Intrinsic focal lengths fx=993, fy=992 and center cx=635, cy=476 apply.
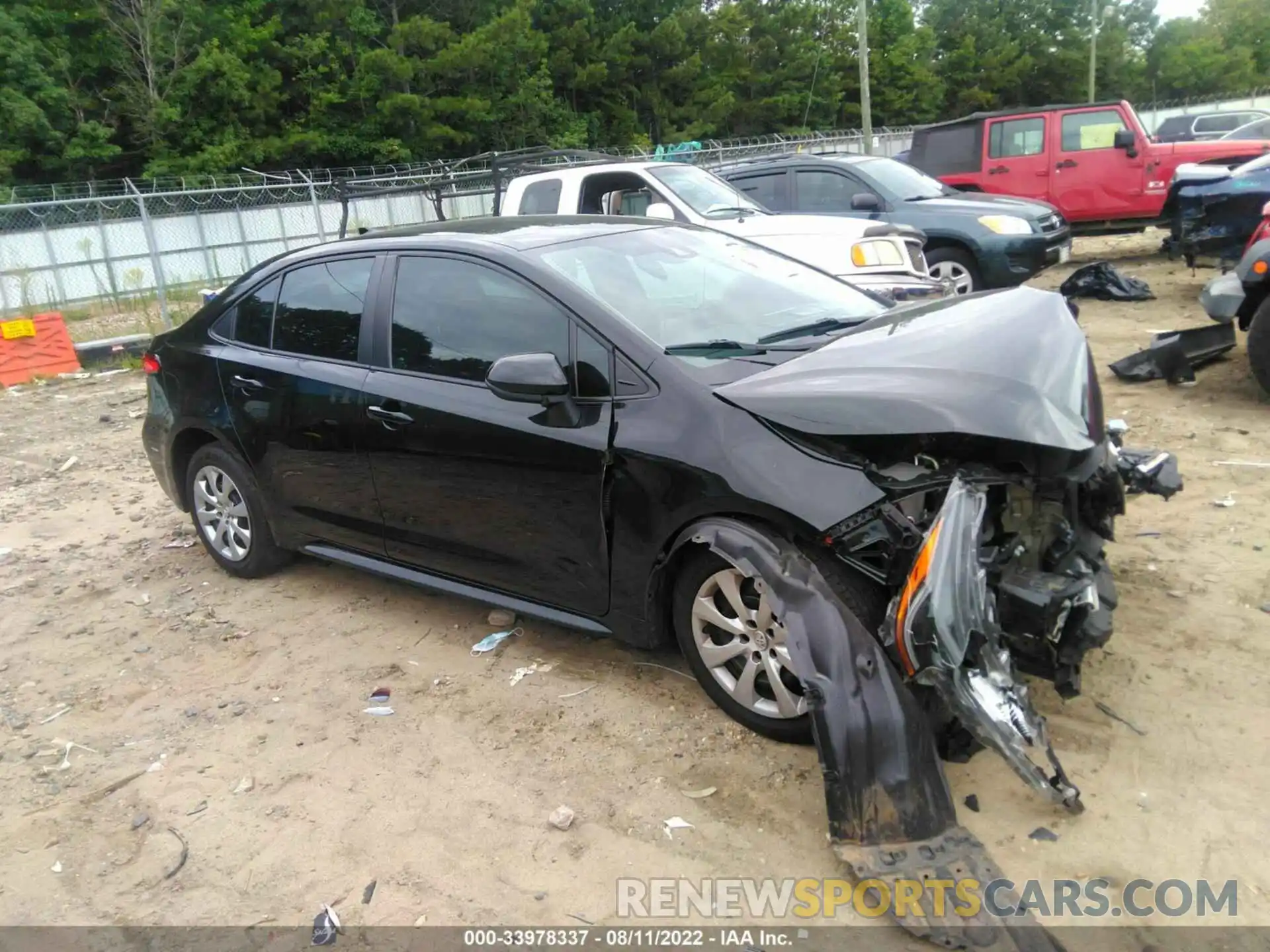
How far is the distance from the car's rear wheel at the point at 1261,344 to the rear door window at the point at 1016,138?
7.97 metres

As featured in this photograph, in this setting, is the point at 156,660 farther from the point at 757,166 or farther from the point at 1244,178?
the point at 1244,178

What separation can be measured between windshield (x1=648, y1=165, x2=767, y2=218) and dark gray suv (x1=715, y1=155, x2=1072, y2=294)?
1.10m

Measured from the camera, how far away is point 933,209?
10.1m

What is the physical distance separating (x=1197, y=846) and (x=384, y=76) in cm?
4076

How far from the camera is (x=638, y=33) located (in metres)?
45.5

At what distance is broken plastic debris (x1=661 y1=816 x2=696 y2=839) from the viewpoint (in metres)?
3.03

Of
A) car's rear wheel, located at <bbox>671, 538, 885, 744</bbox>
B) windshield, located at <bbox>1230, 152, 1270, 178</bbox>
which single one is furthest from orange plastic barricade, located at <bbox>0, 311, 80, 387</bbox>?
windshield, located at <bbox>1230, 152, 1270, 178</bbox>

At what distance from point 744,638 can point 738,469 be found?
0.58 m

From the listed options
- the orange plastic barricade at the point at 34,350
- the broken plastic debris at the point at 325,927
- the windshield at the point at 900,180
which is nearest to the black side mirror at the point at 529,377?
the broken plastic debris at the point at 325,927

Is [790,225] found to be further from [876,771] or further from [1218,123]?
[1218,123]

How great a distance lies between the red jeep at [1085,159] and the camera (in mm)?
12875

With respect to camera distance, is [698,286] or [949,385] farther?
[698,286]

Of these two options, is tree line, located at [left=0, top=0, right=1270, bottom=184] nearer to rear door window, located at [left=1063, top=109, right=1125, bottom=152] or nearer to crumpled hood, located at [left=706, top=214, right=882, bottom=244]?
rear door window, located at [left=1063, top=109, right=1125, bottom=152]

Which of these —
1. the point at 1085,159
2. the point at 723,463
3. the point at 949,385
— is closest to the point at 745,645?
the point at 723,463
